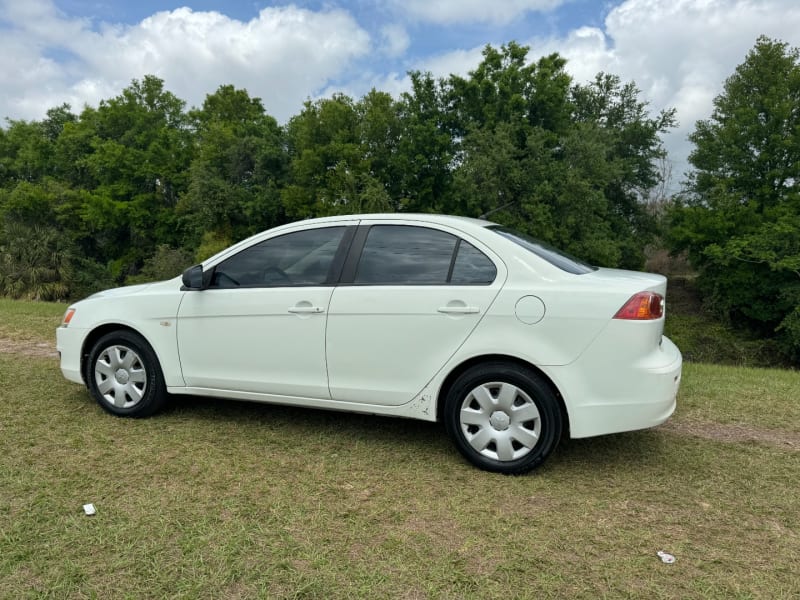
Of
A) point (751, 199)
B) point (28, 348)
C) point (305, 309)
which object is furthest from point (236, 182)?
point (305, 309)

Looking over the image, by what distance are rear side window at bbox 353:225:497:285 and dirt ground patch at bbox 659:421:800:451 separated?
7.00 ft

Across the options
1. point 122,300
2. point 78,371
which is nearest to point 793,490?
point 122,300

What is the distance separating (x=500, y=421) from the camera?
3.55 m

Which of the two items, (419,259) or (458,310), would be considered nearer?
(458,310)

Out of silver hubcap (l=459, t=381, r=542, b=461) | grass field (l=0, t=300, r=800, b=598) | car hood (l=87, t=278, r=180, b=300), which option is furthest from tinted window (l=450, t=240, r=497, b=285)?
car hood (l=87, t=278, r=180, b=300)

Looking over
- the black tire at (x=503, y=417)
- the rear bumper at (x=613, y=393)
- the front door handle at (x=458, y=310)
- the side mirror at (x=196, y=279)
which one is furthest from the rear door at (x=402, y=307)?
the side mirror at (x=196, y=279)

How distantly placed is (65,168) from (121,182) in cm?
590

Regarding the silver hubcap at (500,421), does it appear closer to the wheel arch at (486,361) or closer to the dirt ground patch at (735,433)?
the wheel arch at (486,361)

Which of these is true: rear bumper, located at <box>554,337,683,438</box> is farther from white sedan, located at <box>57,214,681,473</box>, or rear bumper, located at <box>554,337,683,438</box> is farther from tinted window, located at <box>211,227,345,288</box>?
tinted window, located at <box>211,227,345,288</box>

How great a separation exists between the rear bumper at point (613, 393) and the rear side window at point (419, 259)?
80 cm

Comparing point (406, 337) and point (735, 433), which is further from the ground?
point (406, 337)

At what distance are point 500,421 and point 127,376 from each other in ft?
9.65

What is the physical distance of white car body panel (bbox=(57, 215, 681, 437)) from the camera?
3.39 metres

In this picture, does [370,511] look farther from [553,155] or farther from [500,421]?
[553,155]
